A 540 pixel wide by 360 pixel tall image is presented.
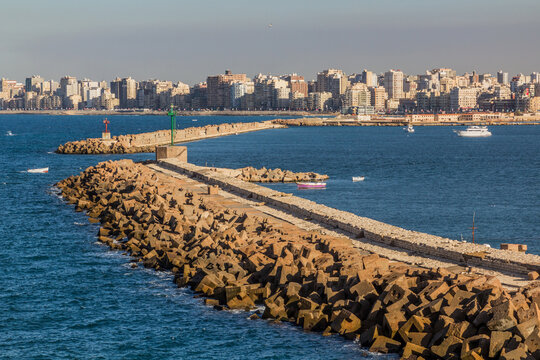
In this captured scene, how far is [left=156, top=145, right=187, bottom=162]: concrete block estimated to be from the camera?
54.7 meters

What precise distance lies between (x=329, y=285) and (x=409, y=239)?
14.4 feet

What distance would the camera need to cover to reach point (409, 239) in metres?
21.6

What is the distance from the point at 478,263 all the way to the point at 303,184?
27.9 m

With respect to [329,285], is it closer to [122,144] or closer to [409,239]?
[409,239]

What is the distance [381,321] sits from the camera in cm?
1612

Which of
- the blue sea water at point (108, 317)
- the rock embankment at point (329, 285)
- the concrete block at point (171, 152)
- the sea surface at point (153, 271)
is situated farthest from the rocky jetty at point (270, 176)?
the blue sea water at point (108, 317)

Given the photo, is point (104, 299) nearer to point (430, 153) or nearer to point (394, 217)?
point (394, 217)

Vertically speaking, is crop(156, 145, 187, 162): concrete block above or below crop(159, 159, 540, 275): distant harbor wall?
above

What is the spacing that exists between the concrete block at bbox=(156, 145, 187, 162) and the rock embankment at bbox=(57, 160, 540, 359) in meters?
24.7

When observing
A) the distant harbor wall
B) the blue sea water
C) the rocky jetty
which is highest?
the distant harbor wall

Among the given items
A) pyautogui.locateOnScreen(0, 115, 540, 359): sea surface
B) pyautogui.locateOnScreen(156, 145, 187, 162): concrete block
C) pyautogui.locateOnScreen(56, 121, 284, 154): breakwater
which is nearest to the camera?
pyautogui.locateOnScreen(0, 115, 540, 359): sea surface

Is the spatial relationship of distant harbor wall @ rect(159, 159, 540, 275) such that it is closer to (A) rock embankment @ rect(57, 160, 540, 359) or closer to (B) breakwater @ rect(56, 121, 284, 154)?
(A) rock embankment @ rect(57, 160, 540, 359)

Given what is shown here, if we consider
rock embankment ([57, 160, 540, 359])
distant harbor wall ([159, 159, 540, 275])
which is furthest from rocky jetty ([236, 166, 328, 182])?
rock embankment ([57, 160, 540, 359])

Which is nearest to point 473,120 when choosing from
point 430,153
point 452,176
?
point 430,153
